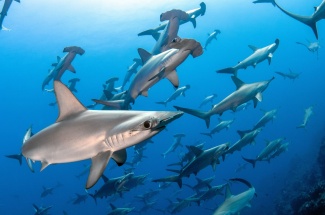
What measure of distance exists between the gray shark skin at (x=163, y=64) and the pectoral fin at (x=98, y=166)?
1640 mm

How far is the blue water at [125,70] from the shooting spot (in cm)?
4050

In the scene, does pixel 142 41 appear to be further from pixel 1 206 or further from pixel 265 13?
pixel 1 206

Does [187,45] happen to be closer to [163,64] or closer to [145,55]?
[163,64]

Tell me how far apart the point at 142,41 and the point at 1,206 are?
222 ft

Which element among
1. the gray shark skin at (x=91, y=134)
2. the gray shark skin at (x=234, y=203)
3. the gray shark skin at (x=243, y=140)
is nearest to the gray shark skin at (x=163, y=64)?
the gray shark skin at (x=91, y=134)

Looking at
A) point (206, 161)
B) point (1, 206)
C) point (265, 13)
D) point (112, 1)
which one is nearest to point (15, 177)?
point (1, 206)

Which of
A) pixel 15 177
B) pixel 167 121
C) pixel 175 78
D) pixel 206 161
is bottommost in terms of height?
pixel 15 177

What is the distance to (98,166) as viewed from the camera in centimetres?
245

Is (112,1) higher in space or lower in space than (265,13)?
higher

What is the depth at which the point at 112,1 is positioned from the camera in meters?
38.9

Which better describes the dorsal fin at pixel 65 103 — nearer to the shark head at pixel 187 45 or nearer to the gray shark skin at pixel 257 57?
the shark head at pixel 187 45

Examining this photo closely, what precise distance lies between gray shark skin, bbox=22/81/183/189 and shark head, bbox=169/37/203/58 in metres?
1.53

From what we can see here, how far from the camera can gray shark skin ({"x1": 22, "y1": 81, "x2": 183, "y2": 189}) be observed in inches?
91.8

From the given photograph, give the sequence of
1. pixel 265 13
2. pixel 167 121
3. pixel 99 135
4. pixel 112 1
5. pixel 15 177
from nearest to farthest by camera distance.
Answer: pixel 167 121 < pixel 99 135 < pixel 112 1 < pixel 265 13 < pixel 15 177
